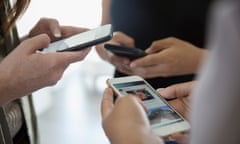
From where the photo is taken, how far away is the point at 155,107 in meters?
0.63

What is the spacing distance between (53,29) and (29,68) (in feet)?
0.68

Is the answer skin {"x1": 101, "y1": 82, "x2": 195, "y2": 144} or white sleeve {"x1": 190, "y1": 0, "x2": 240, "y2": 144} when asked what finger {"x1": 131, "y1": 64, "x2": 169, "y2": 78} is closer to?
skin {"x1": 101, "y1": 82, "x2": 195, "y2": 144}

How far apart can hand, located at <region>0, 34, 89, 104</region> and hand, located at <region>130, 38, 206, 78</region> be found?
0.22 meters

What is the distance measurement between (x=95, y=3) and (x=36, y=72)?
114cm

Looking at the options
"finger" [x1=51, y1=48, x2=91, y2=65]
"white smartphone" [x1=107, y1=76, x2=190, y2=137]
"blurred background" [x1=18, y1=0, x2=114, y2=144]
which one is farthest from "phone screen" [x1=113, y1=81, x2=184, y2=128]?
"blurred background" [x1=18, y1=0, x2=114, y2=144]

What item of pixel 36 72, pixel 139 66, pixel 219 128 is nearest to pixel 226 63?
pixel 219 128

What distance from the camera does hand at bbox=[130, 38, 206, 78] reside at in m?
0.83

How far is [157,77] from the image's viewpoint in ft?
3.05

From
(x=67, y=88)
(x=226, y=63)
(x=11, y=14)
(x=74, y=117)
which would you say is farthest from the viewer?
(x=67, y=88)

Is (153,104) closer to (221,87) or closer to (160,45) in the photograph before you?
(160,45)

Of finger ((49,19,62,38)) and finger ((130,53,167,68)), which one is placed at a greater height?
finger ((49,19,62,38))

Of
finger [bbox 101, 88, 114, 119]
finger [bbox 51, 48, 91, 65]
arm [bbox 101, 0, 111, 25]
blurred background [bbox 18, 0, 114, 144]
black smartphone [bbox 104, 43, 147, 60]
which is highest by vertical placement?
arm [bbox 101, 0, 111, 25]

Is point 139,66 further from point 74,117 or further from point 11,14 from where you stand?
point 74,117

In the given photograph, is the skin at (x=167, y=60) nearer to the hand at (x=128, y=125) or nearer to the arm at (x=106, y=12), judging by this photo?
the arm at (x=106, y=12)
